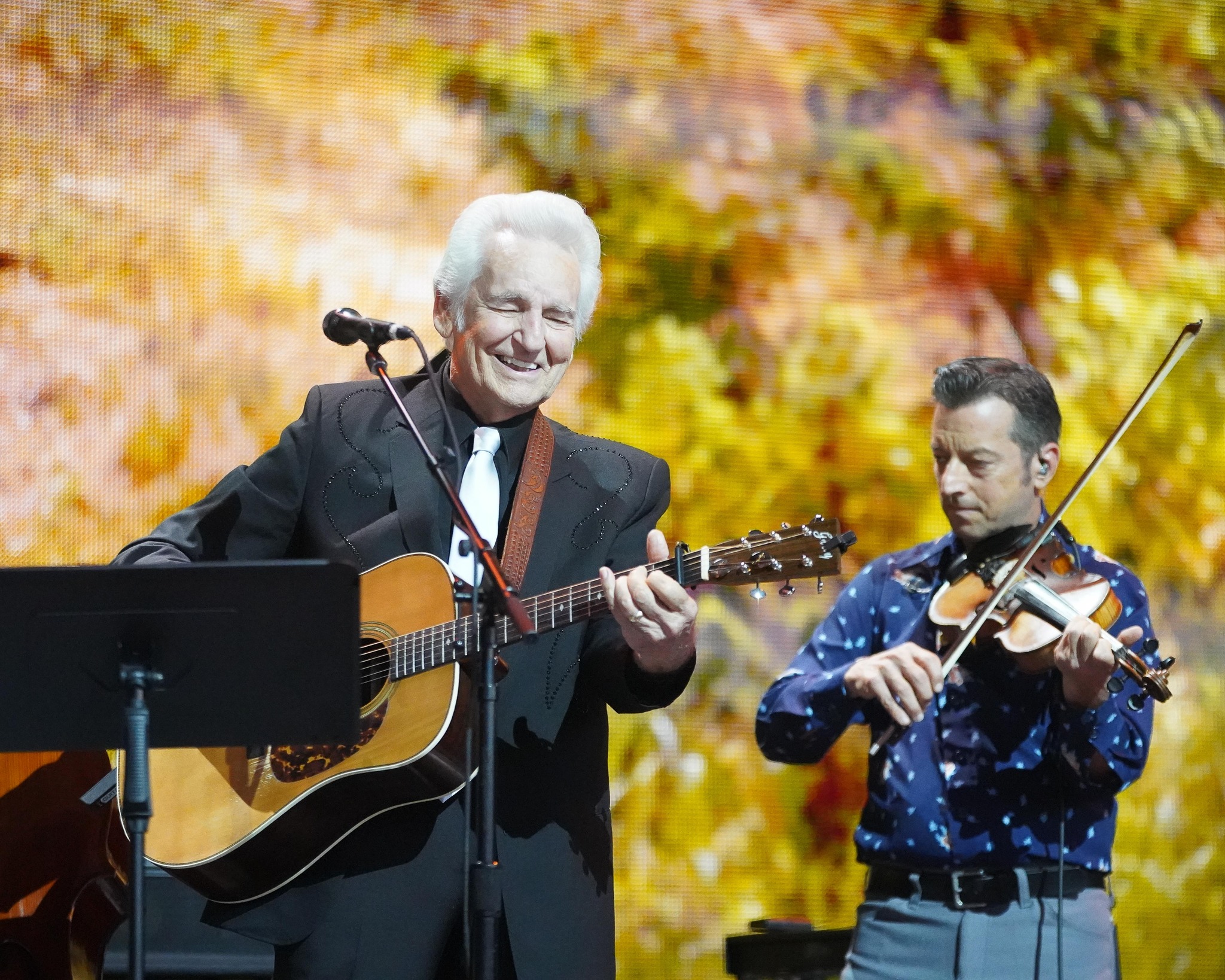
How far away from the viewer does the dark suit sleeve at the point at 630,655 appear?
2121 millimetres

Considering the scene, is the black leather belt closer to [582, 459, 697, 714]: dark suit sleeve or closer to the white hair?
[582, 459, 697, 714]: dark suit sleeve

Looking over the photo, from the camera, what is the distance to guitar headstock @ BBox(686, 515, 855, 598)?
2002mm

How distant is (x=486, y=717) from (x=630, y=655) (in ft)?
1.27

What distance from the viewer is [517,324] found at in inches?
90.8

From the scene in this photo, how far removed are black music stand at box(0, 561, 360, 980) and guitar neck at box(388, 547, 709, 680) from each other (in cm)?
29

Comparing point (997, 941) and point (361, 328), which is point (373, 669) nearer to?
point (361, 328)

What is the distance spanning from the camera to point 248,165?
332cm

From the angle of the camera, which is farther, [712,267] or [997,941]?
[712,267]

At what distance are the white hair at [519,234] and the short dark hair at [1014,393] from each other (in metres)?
0.82

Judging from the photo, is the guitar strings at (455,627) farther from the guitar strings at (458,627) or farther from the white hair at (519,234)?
the white hair at (519,234)

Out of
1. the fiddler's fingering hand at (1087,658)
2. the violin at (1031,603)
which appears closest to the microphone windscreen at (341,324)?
the violin at (1031,603)

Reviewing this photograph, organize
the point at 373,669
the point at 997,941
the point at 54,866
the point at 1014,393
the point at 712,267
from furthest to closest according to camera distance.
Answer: the point at 712,267 → the point at 54,866 → the point at 1014,393 → the point at 997,941 → the point at 373,669

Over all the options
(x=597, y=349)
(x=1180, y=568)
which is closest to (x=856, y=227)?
(x=597, y=349)

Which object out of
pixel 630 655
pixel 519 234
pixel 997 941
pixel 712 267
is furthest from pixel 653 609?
pixel 712 267
